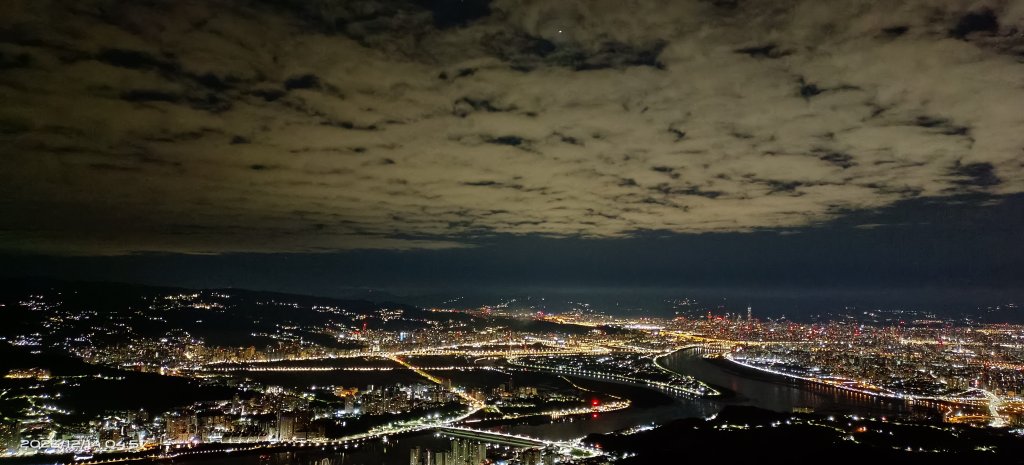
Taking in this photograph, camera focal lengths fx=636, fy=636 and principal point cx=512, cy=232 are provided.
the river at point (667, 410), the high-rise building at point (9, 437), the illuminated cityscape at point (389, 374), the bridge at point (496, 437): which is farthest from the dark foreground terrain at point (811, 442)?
the high-rise building at point (9, 437)

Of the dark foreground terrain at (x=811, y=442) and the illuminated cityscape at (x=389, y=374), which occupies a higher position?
the dark foreground terrain at (x=811, y=442)

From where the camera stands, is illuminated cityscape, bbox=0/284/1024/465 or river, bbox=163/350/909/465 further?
illuminated cityscape, bbox=0/284/1024/465

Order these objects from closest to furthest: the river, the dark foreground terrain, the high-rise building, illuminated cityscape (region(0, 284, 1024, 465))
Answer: the dark foreground terrain < the high-rise building < the river < illuminated cityscape (region(0, 284, 1024, 465))

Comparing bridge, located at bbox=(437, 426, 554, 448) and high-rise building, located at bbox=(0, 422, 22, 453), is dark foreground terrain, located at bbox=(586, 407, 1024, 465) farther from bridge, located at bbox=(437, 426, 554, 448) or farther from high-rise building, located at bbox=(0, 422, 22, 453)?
high-rise building, located at bbox=(0, 422, 22, 453)


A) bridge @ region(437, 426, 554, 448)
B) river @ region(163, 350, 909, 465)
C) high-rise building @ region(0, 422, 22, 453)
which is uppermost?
high-rise building @ region(0, 422, 22, 453)

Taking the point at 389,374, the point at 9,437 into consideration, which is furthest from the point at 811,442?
the point at 389,374

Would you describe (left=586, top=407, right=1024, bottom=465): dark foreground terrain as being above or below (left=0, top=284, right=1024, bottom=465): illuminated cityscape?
above

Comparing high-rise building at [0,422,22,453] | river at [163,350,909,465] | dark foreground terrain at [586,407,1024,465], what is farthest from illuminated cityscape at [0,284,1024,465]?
dark foreground terrain at [586,407,1024,465]

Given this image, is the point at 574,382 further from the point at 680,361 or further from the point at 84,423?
the point at 84,423

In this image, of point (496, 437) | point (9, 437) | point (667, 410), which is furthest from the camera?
point (667, 410)

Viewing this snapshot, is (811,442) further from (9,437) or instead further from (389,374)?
(389,374)

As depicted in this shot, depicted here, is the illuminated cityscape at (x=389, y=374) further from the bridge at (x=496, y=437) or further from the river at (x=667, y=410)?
the river at (x=667, y=410)

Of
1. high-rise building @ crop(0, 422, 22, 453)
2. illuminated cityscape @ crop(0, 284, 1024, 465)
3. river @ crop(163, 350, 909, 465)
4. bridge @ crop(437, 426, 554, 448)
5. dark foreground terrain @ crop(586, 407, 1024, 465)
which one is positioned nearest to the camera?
dark foreground terrain @ crop(586, 407, 1024, 465)
